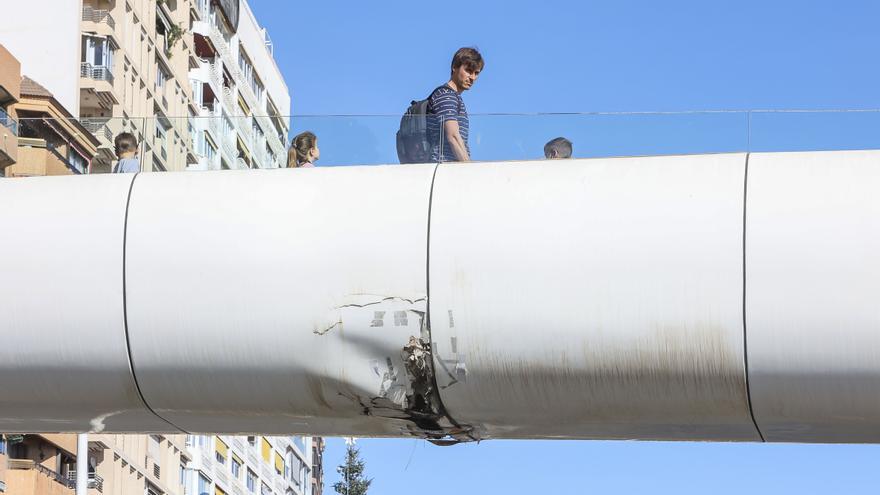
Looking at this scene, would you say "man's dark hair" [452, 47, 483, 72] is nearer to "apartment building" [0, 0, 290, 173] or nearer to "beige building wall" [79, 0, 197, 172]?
"apartment building" [0, 0, 290, 173]

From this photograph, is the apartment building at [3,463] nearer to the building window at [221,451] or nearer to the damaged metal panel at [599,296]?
the building window at [221,451]

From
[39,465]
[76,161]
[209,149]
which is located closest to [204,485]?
[39,465]

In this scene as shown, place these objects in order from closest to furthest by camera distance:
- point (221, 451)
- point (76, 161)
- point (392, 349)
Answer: point (392, 349) < point (76, 161) < point (221, 451)

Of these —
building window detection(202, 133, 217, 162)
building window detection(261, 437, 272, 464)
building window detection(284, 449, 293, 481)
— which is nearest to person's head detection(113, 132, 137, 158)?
building window detection(202, 133, 217, 162)

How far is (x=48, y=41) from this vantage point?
68.4 m

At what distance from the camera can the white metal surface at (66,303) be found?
15352 millimetres

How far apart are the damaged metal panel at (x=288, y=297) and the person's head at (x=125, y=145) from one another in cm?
106

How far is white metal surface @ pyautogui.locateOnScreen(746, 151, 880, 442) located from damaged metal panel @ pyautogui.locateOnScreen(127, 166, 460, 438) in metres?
2.53

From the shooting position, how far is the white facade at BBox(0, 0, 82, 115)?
66.8 meters

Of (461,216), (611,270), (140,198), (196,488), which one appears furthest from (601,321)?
(196,488)

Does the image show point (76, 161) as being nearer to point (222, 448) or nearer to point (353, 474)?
point (222, 448)

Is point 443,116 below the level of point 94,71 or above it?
below

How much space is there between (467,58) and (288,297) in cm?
254

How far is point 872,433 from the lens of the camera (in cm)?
1455
